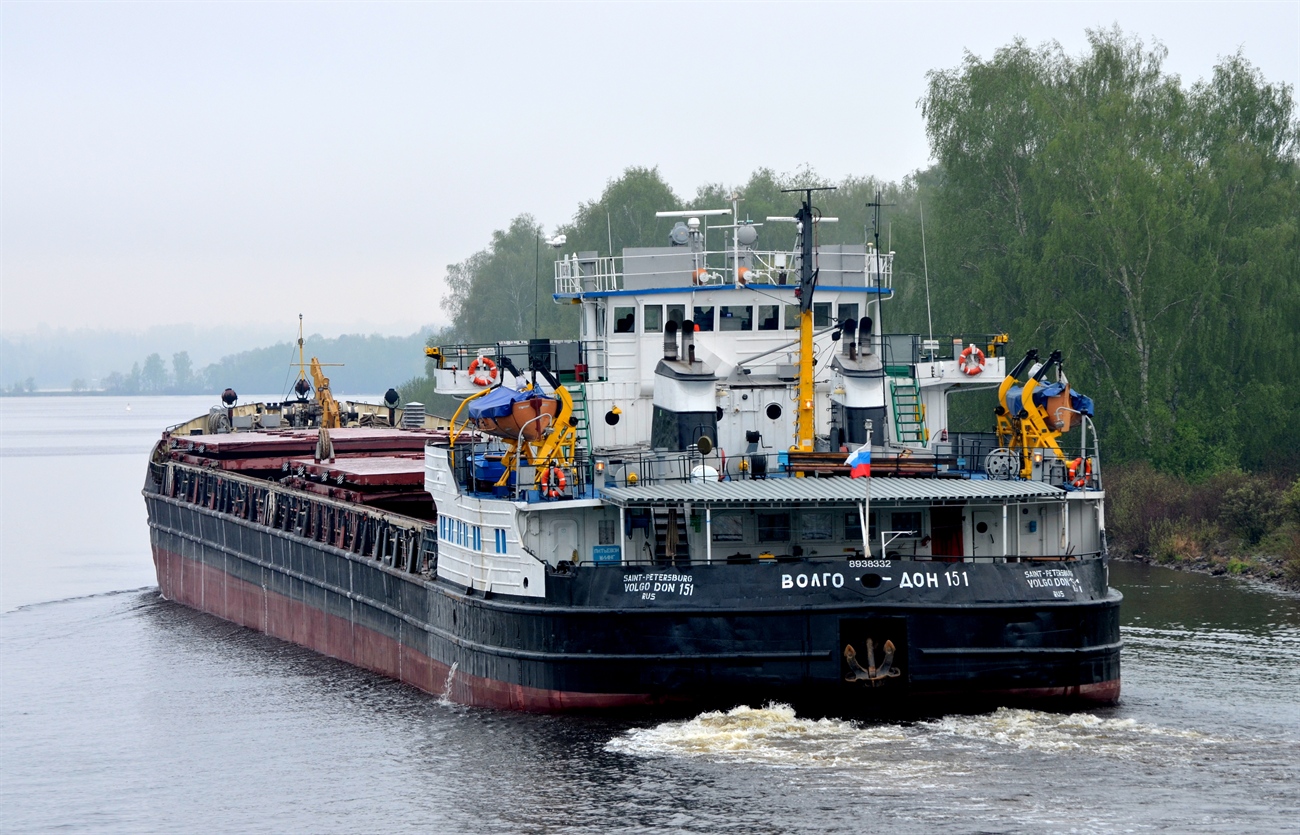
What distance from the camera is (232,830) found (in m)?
23.5

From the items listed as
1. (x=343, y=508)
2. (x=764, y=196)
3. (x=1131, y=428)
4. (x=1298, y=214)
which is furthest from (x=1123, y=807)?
(x=764, y=196)

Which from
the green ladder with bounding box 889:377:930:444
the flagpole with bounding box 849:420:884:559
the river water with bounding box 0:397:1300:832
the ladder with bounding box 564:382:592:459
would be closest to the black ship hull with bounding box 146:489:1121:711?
the flagpole with bounding box 849:420:884:559

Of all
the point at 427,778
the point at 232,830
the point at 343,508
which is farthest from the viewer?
the point at 343,508

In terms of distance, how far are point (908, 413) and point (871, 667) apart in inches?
302

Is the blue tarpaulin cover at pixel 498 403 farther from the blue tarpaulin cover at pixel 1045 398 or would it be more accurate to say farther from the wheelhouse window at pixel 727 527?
the blue tarpaulin cover at pixel 1045 398

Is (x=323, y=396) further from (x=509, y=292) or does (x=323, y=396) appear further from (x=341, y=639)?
(x=509, y=292)

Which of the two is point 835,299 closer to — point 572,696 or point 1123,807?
point 572,696

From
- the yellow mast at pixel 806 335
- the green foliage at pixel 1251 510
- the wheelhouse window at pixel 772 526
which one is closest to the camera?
the wheelhouse window at pixel 772 526

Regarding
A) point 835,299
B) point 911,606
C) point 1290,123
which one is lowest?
point 911,606

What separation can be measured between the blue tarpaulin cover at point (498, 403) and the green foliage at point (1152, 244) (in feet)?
101

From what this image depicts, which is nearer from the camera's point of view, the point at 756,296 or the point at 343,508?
the point at 756,296

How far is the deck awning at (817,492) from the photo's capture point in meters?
26.6

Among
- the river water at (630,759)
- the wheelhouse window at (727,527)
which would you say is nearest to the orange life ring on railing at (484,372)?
the river water at (630,759)

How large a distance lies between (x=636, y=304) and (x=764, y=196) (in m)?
66.6
